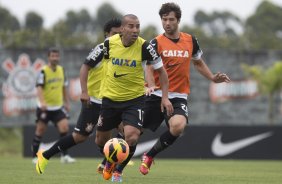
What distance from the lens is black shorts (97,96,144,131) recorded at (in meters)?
11.1

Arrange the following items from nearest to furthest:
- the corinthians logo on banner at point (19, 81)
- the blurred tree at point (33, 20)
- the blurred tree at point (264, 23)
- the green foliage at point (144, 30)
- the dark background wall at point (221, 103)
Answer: the corinthians logo on banner at point (19, 81)
the dark background wall at point (221, 103)
the green foliage at point (144, 30)
the blurred tree at point (33, 20)
the blurred tree at point (264, 23)

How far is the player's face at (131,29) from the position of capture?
1090 cm

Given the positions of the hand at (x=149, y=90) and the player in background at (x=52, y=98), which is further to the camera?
the player in background at (x=52, y=98)

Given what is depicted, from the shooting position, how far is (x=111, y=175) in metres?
11.3

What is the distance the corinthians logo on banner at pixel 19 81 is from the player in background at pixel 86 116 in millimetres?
17367

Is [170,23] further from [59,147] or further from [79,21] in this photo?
[79,21]

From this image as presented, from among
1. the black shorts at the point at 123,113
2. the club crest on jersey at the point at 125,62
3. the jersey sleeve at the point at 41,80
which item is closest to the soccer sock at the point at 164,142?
the black shorts at the point at 123,113

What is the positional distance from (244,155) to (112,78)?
12042 millimetres

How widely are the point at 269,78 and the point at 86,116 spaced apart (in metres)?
21.9

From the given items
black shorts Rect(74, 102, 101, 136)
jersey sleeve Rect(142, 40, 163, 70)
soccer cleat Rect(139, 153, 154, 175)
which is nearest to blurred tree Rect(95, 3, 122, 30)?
black shorts Rect(74, 102, 101, 136)

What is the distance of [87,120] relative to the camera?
1268 centimetres

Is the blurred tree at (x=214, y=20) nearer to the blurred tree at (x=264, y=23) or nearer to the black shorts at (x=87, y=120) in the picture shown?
the blurred tree at (x=264, y=23)

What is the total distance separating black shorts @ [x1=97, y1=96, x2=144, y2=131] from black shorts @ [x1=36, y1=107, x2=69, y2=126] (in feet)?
22.9

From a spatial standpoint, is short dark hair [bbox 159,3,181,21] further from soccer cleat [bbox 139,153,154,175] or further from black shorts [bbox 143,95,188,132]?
soccer cleat [bbox 139,153,154,175]
